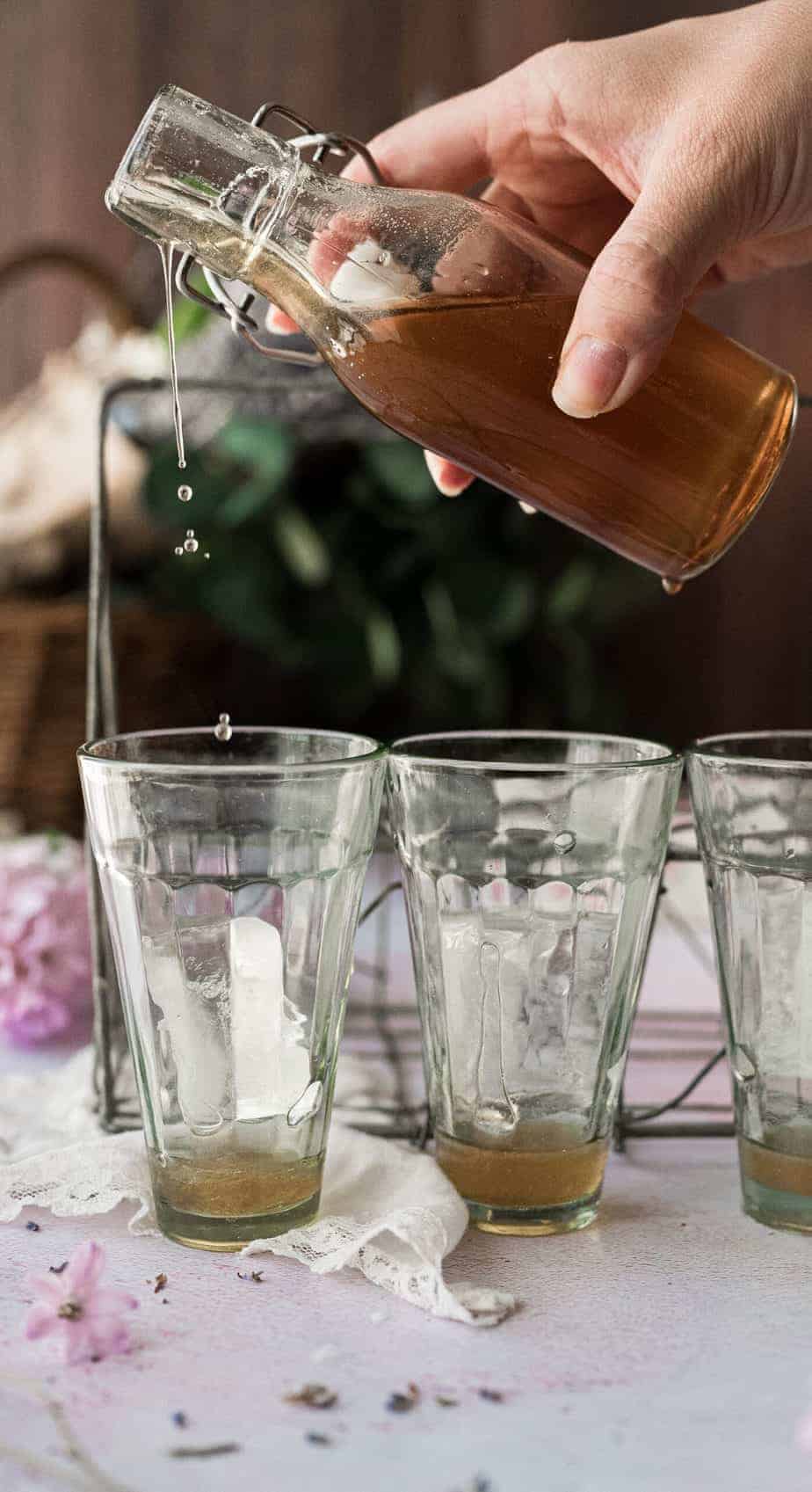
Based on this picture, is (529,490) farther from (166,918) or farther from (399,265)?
(166,918)

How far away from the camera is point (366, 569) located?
5.04 ft

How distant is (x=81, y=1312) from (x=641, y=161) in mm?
504

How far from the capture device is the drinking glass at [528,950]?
556mm

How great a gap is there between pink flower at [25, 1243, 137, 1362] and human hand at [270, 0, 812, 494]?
0.32m

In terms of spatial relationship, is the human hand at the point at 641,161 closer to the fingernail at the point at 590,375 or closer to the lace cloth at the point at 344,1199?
the fingernail at the point at 590,375

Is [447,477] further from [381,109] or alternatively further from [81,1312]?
[381,109]

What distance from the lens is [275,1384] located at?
46 cm

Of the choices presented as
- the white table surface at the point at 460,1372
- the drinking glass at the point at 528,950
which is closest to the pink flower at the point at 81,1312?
the white table surface at the point at 460,1372

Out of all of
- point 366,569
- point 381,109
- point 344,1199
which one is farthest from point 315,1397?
point 381,109

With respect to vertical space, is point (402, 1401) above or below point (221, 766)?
below

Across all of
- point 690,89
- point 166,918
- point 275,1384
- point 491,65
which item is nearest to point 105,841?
point 166,918

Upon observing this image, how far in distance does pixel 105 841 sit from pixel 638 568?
1.14 meters

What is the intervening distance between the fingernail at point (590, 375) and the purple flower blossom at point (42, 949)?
0.47 m

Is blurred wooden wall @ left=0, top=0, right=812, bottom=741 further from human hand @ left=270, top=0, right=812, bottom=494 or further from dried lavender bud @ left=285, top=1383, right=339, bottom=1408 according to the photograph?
dried lavender bud @ left=285, top=1383, right=339, bottom=1408
